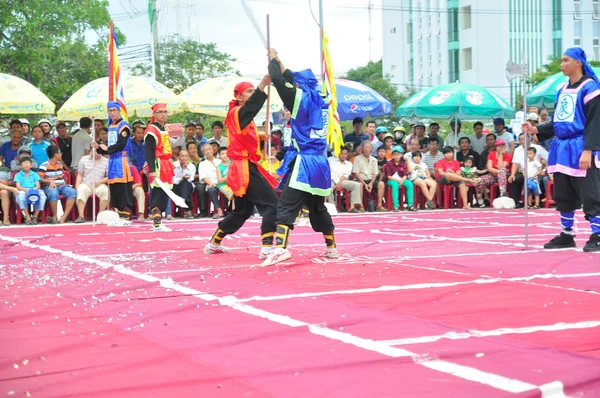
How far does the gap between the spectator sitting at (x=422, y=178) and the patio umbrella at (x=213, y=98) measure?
3317 mm

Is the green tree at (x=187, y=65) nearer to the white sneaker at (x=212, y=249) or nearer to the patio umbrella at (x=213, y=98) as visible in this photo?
the patio umbrella at (x=213, y=98)

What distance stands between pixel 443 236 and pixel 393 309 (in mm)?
6140

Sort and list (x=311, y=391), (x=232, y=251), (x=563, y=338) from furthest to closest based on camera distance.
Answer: (x=232, y=251), (x=563, y=338), (x=311, y=391)

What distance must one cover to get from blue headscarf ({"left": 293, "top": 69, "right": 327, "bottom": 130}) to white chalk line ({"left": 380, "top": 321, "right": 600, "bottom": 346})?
13.1 ft

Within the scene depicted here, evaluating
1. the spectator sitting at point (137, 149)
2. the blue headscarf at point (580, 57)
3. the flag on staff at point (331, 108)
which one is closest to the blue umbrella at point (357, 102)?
the flag on staff at point (331, 108)

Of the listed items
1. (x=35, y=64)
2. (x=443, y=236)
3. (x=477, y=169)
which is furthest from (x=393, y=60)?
(x=443, y=236)

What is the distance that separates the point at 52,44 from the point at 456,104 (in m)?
17.2

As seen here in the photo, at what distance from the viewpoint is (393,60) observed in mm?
70312

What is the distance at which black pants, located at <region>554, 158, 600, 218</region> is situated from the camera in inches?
383

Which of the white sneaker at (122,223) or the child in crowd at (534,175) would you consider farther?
the child in crowd at (534,175)

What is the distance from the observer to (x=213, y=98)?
2058 cm

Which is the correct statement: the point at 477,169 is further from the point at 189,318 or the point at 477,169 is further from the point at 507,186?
the point at 189,318

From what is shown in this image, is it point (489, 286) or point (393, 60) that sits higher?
point (393, 60)

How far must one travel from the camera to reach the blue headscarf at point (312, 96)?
347 inches
